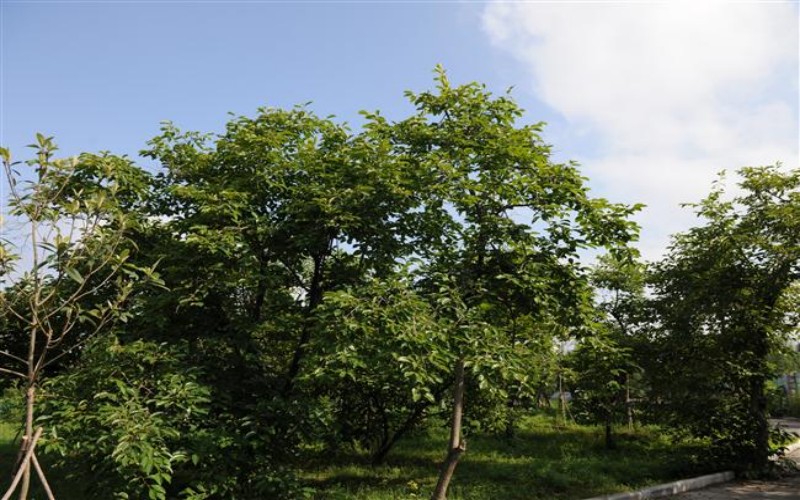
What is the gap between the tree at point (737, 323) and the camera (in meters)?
10.6

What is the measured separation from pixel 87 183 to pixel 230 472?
4613 mm

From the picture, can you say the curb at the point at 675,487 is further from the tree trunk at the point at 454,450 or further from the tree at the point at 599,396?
the tree trunk at the point at 454,450

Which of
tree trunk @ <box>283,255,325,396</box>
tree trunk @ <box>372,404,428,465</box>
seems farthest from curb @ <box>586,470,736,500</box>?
tree trunk @ <box>283,255,325,396</box>

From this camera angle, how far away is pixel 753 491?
10.0m

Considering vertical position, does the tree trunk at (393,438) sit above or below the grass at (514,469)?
above

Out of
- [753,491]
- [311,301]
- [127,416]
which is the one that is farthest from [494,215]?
[753,491]

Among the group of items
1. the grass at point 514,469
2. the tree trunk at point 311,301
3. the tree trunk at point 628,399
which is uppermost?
the tree trunk at point 311,301

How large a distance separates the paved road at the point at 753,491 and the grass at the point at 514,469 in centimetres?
97

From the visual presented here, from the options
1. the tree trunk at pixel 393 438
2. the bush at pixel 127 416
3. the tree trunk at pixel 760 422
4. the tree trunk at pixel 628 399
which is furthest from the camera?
the tree trunk at pixel 628 399

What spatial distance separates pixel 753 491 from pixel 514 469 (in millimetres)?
4441

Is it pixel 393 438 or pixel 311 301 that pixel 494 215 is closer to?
pixel 311 301

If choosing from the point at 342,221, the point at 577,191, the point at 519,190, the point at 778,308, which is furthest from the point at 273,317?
the point at 778,308

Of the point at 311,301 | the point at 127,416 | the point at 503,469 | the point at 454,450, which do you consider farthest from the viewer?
the point at 503,469

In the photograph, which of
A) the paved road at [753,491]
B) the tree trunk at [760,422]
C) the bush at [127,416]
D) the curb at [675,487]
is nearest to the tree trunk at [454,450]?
the bush at [127,416]
